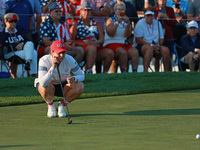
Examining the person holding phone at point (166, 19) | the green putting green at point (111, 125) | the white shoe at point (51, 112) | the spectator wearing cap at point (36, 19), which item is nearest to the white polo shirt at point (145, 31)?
the person holding phone at point (166, 19)

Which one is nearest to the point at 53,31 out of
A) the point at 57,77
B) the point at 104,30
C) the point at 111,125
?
the point at 104,30

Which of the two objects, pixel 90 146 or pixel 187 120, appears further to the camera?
pixel 187 120

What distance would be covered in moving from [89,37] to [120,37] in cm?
76

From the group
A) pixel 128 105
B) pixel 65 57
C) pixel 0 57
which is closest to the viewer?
pixel 65 57

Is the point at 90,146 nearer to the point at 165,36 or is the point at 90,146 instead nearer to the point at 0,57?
the point at 0,57

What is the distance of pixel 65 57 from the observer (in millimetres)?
7113

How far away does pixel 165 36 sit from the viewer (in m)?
13.3

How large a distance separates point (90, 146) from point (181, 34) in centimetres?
930

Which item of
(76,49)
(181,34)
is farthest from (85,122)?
(181,34)

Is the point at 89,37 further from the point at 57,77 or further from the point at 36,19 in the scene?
the point at 57,77

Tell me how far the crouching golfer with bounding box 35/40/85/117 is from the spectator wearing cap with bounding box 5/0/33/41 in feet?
16.3

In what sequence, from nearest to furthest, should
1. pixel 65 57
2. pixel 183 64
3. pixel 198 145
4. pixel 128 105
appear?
pixel 198 145 → pixel 65 57 → pixel 128 105 → pixel 183 64

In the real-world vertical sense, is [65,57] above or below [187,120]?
above

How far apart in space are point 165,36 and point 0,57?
162 inches
